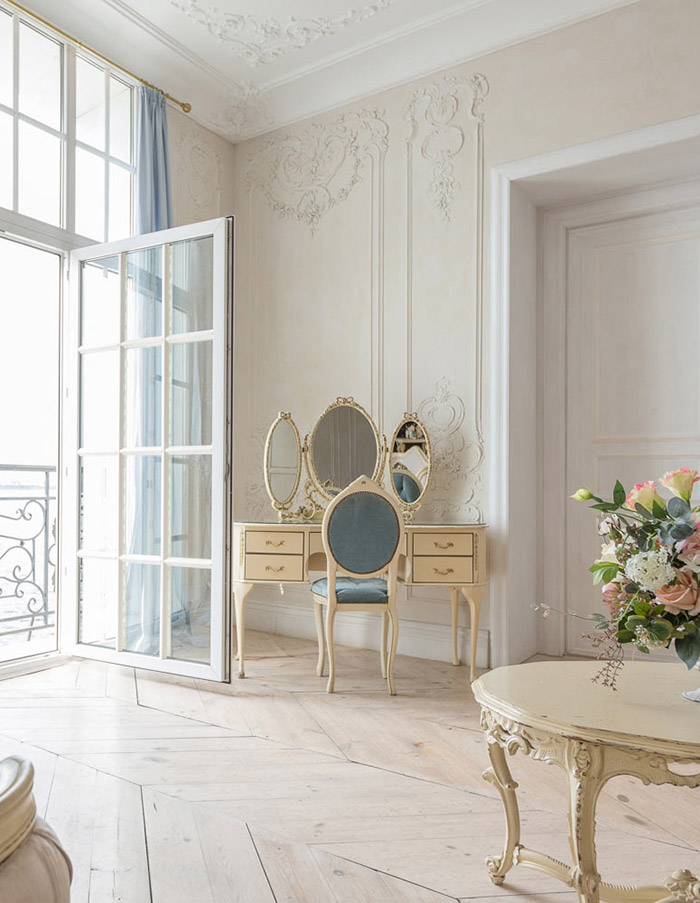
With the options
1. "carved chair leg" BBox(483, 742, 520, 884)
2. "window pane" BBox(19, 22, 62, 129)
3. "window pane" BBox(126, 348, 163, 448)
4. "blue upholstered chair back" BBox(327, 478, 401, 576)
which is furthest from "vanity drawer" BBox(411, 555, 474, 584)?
"window pane" BBox(19, 22, 62, 129)

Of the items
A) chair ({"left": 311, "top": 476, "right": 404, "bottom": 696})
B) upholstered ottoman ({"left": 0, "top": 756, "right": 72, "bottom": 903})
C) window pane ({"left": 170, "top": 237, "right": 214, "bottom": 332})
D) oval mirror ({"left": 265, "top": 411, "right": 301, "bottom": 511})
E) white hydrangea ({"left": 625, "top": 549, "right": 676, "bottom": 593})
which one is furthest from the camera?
oval mirror ({"left": 265, "top": 411, "right": 301, "bottom": 511})

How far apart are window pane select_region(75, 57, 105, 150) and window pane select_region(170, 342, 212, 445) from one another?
1.44 meters

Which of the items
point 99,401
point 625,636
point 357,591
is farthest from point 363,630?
point 625,636

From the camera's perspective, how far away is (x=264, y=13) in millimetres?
3814

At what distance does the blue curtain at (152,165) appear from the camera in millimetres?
4082

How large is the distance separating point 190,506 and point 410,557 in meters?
1.10

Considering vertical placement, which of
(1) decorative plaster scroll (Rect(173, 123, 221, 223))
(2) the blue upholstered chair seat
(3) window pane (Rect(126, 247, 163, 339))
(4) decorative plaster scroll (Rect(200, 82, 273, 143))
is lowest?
(2) the blue upholstered chair seat

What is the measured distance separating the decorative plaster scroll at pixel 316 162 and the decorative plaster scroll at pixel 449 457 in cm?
140

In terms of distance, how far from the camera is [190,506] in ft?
11.1

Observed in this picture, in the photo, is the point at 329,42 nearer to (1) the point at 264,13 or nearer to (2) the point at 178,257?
(1) the point at 264,13

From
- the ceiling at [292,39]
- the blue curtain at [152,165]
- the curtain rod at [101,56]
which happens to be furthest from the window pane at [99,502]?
the ceiling at [292,39]

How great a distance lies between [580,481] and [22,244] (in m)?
3.21

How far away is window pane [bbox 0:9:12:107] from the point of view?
349 cm

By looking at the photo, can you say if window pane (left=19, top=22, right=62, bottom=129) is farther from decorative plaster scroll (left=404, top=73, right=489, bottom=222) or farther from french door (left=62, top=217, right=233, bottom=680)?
decorative plaster scroll (left=404, top=73, right=489, bottom=222)
